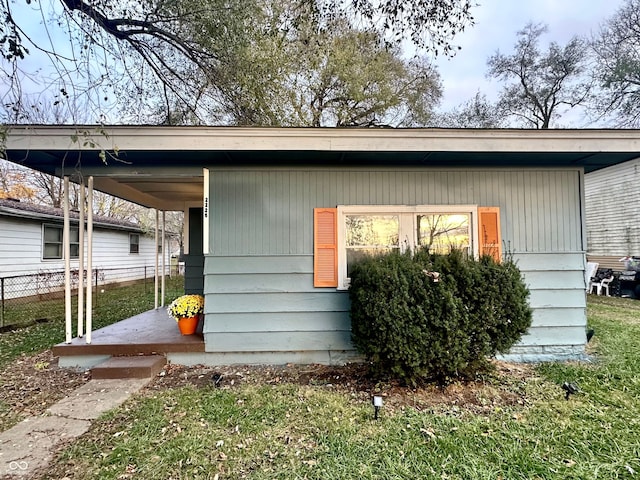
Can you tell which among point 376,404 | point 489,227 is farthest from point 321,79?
point 376,404

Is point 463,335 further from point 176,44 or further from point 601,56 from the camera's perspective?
point 601,56

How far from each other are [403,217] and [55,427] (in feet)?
12.6

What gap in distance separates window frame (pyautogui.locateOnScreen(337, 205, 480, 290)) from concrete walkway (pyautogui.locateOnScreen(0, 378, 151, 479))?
246 cm

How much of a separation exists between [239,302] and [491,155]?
11.2 ft

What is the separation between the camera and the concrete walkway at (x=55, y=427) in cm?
223

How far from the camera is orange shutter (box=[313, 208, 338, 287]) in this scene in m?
4.13

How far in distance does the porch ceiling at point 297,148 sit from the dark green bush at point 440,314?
1.30 m

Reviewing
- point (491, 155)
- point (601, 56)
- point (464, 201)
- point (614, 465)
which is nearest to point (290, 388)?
point (614, 465)

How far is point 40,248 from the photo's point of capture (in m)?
9.89

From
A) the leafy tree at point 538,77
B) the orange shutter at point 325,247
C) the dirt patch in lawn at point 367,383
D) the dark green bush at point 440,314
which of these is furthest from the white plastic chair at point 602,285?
the orange shutter at point 325,247

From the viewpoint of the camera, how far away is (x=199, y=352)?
4.09 m

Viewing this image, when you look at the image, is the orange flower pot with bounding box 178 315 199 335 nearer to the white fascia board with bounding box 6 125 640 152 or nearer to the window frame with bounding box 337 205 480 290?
the window frame with bounding box 337 205 480 290

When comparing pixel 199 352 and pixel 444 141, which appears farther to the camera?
pixel 199 352

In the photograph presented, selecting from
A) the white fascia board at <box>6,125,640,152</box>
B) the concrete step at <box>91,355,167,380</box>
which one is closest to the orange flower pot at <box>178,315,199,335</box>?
the concrete step at <box>91,355,167,380</box>
